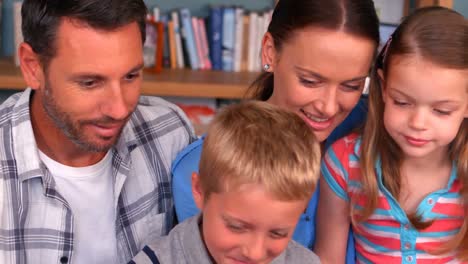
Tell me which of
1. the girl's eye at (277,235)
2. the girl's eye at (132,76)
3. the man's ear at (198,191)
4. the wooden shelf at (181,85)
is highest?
the girl's eye at (132,76)

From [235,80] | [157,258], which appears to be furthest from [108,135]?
[235,80]

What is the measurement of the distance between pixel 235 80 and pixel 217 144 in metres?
2.03

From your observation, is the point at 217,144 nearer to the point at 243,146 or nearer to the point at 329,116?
the point at 243,146

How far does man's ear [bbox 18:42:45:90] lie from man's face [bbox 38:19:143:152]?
24 millimetres

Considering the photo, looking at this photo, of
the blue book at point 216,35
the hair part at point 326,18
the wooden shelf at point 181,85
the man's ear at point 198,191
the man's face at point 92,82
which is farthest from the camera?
the blue book at point 216,35

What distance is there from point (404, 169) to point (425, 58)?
315 mm

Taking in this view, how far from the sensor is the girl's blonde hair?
145 cm

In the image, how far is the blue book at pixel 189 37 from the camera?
3.39m

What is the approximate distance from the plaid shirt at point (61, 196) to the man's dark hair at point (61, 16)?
0.18 metres

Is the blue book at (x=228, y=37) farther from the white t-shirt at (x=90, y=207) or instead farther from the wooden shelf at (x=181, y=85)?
the white t-shirt at (x=90, y=207)

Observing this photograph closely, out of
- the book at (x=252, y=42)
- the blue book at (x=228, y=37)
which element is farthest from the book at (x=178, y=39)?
the book at (x=252, y=42)

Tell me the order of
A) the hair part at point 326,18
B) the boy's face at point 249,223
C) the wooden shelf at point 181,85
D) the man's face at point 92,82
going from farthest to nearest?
the wooden shelf at point 181,85 → the hair part at point 326,18 → the man's face at point 92,82 → the boy's face at point 249,223

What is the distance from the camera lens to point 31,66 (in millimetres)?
A: 1506

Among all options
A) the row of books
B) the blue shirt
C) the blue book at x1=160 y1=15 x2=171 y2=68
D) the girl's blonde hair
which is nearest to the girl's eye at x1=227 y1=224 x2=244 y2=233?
the blue shirt
